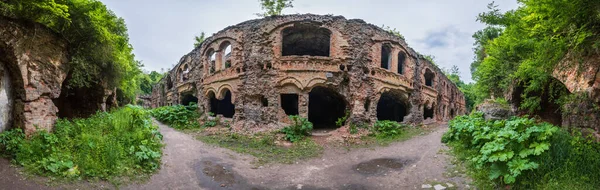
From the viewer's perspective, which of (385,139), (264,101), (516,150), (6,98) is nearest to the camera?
(516,150)

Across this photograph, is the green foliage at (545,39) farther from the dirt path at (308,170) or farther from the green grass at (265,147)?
the green grass at (265,147)

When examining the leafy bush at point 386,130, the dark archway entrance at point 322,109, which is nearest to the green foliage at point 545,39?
the leafy bush at point 386,130

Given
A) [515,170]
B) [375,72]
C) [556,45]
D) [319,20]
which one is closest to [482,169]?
[515,170]

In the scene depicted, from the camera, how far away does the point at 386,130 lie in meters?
13.2

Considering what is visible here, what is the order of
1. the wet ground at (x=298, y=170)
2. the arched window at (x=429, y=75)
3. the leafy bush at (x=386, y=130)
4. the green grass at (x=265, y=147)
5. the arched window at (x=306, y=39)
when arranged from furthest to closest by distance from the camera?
the arched window at (x=429, y=75) < the arched window at (x=306, y=39) < the leafy bush at (x=386, y=130) < the green grass at (x=265, y=147) < the wet ground at (x=298, y=170)

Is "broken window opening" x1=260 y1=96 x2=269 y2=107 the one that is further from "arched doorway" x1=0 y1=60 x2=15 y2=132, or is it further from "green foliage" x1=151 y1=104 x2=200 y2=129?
"arched doorway" x1=0 y1=60 x2=15 y2=132

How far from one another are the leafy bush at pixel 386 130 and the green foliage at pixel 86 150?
29.7 feet

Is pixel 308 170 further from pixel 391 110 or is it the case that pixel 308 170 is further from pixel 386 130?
pixel 391 110

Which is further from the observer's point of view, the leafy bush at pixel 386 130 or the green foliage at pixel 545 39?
the leafy bush at pixel 386 130

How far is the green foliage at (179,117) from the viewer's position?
14255 millimetres

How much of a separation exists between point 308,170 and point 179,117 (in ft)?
29.3

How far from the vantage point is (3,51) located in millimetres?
6062

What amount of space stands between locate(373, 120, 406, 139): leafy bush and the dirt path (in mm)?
2016

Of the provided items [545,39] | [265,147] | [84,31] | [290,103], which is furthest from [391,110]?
[84,31]
